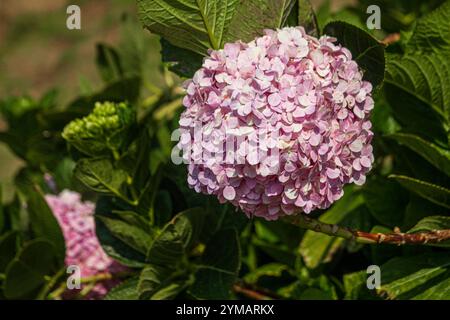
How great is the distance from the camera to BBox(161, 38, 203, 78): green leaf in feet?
3.57

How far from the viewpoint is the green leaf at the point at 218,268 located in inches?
47.5

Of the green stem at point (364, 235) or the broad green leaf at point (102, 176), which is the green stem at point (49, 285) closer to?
the broad green leaf at point (102, 176)

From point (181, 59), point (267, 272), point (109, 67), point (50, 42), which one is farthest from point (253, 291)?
point (50, 42)

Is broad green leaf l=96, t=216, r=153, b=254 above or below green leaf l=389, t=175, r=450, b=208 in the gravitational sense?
below

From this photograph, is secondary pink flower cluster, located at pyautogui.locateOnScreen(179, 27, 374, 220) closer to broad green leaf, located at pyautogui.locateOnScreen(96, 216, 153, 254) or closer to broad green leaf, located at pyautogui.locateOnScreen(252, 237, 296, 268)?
broad green leaf, located at pyautogui.locateOnScreen(96, 216, 153, 254)

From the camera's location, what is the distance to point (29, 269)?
52.9 inches

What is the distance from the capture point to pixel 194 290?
1240mm

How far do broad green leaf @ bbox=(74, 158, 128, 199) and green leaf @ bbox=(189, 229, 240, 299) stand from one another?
154 millimetres

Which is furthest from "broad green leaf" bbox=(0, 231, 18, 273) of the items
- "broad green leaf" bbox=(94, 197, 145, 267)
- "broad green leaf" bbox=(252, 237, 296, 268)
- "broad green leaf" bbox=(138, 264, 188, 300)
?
"broad green leaf" bbox=(252, 237, 296, 268)

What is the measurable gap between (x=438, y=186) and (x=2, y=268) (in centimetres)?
74

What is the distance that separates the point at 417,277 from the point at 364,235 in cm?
15

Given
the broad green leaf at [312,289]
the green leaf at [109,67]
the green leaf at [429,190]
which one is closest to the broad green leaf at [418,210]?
the green leaf at [429,190]

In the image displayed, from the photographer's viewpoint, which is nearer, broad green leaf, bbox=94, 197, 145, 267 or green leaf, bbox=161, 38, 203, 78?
green leaf, bbox=161, 38, 203, 78
